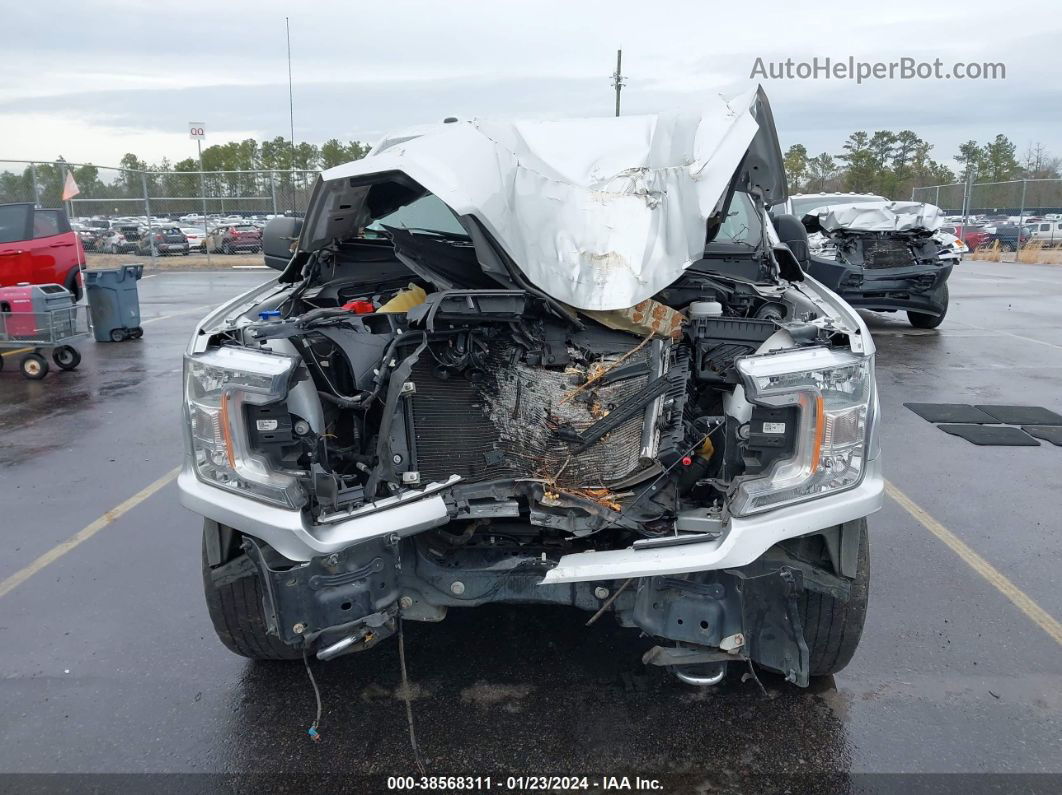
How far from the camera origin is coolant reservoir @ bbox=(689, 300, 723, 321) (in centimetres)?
339

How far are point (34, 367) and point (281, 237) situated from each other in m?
5.58

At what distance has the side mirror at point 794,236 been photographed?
15.4ft

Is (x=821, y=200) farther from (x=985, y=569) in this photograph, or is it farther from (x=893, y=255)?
(x=985, y=569)

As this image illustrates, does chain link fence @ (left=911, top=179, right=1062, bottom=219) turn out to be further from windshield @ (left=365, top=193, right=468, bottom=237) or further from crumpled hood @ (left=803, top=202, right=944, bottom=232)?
windshield @ (left=365, top=193, right=468, bottom=237)

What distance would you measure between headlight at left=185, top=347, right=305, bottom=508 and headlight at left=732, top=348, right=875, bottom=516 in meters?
1.48

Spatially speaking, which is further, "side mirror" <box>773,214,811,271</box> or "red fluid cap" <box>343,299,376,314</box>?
"side mirror" <box>773,214,811,271</box>

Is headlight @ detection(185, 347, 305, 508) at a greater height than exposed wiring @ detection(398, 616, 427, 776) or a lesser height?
greater

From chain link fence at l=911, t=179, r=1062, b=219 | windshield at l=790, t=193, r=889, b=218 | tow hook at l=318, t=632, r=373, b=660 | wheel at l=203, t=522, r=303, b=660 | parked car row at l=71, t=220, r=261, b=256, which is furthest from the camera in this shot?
chain link fence at l=911, t=179, r=1062, b=219

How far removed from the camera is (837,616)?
9.53 ft

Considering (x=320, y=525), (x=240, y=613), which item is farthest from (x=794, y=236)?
(x=240, y=613)

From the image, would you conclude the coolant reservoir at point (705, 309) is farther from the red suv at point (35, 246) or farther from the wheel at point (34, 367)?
the red suv at point (35, 246)

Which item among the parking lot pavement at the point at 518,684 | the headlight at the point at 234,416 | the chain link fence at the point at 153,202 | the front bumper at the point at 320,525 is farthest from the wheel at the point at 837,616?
the chain link fence at the point at 153,202

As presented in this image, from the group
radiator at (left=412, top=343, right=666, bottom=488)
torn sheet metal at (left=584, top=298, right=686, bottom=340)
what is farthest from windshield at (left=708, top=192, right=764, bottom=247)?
radiator at (left=412, top=343, right=666, bottom=488)

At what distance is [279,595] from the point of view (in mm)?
2660
